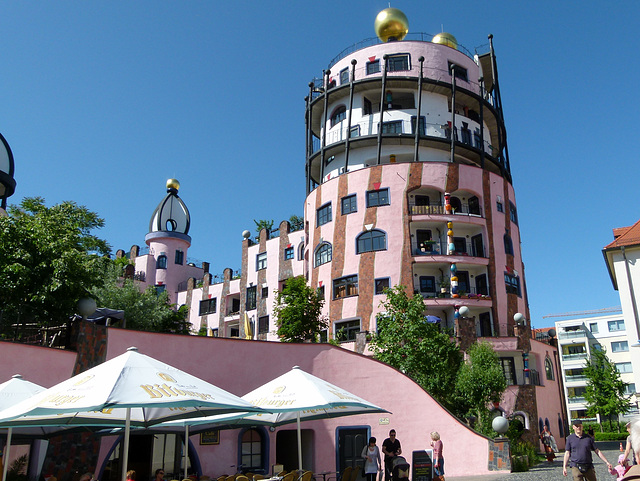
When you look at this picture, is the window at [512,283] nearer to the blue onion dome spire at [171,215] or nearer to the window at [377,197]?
the window at [377,197]

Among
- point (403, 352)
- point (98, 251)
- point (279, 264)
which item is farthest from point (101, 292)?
point (403, 352)

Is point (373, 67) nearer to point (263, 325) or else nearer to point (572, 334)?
point (263, 325)

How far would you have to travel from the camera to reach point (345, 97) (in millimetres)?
41406

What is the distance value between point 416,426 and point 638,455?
15621mm

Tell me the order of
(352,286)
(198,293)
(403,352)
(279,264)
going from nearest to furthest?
1. (403,352)
2. (352,286)
3. (279,264)
4. (198,293)

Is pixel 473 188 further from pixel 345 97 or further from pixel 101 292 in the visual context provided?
pixel 101 292

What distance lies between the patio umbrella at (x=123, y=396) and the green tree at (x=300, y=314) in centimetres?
2378

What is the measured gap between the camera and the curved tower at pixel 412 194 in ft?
115

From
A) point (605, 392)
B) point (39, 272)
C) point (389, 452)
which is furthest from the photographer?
point (605, 392)

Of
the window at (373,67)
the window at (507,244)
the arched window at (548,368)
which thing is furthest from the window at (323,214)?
the arched window at (548,368)

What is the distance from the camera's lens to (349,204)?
37094 mm

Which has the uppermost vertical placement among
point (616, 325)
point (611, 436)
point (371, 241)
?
point (371, 241)

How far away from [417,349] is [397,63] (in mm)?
22103

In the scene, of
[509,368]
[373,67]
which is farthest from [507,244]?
[373,67]
